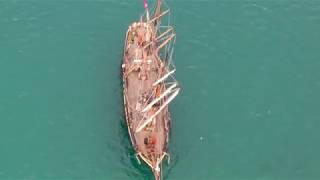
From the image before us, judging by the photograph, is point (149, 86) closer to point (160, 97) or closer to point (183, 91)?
point (160, 97)

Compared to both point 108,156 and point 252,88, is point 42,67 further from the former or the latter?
Result: point 252,88

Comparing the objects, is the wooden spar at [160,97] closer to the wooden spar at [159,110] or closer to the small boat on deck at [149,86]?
the small boat on deck at [149,86]

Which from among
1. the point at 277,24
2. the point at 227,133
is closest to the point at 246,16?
→ the point at 277,24

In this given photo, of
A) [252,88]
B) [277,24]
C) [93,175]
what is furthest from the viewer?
[277,24]

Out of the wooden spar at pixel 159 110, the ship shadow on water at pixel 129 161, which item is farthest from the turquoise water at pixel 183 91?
the wooden spar at pixel 159 110

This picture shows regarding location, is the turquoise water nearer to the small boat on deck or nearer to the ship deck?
the small boat on deck

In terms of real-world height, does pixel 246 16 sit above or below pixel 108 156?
above
